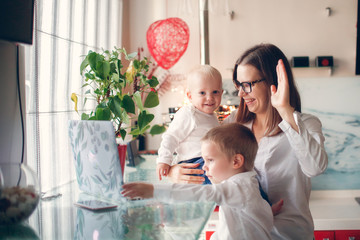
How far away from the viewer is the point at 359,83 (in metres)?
3.48

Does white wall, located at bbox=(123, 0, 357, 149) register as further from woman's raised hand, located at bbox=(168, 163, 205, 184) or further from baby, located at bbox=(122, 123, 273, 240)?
baby, located at bbox=(122, 123, 273, 240)

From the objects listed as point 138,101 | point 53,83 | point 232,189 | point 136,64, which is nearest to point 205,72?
point 136,64

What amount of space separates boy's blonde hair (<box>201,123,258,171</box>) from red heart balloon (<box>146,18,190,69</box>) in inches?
85.2

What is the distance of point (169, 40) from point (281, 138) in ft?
6.65

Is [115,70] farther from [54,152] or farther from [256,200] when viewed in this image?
[54,152]

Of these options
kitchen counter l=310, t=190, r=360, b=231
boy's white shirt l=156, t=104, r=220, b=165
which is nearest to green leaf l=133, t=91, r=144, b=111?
boy's white shirt l=156, t=104, r=220, b=165

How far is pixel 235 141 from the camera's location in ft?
4.23

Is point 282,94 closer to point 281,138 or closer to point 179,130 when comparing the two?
point 281,138

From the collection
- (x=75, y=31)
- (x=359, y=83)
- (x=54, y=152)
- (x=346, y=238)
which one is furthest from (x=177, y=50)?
(x=346, y=238)

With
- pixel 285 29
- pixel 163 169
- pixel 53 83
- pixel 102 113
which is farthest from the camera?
pixel 285 29

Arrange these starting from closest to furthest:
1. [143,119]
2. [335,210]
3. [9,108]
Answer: [9,108]
[143,119]
[335,210]

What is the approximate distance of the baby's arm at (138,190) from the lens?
104 cm

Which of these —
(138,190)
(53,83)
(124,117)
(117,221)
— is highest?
(53,83)

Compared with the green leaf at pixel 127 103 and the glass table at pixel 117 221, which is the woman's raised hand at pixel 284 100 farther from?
the green leaf at pixel 127 103
